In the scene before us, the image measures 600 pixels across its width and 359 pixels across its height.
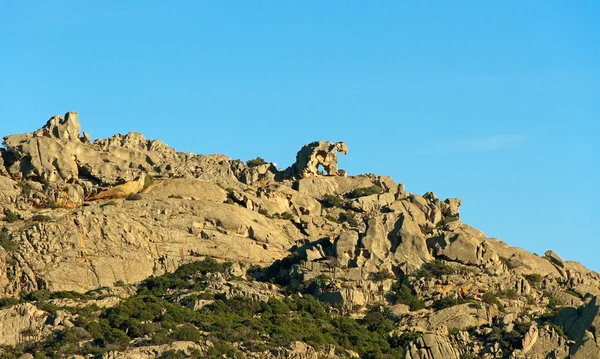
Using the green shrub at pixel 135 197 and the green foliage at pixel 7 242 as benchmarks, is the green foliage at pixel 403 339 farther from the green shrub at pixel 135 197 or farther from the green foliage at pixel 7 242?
the green foliage at pixel 7 242

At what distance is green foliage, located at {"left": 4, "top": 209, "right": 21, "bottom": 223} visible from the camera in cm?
13750

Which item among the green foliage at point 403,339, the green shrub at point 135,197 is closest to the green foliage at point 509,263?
the green foliage at point 403,339

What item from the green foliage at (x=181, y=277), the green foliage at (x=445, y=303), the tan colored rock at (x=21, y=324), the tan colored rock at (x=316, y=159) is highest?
the tan colored rock at (x=316, y=159)

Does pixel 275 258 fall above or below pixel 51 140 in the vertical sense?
below

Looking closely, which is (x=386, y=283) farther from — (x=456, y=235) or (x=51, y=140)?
(x=51, y=140)

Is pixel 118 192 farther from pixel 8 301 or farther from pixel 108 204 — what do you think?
pixel 8 301

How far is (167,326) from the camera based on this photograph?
401 ft

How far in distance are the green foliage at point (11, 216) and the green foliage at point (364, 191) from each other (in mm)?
33307

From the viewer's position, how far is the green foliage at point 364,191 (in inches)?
6265

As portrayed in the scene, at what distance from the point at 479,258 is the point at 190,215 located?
73.8ft

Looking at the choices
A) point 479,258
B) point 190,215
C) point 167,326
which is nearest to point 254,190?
point 190,215

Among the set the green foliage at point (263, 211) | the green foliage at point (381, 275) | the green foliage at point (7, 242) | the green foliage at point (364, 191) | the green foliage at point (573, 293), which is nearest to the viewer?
the green foliage at point (7, 242)

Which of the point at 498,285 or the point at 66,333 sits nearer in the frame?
the point at 66,333

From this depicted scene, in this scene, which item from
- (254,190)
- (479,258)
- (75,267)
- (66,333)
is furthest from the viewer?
(254,190)
